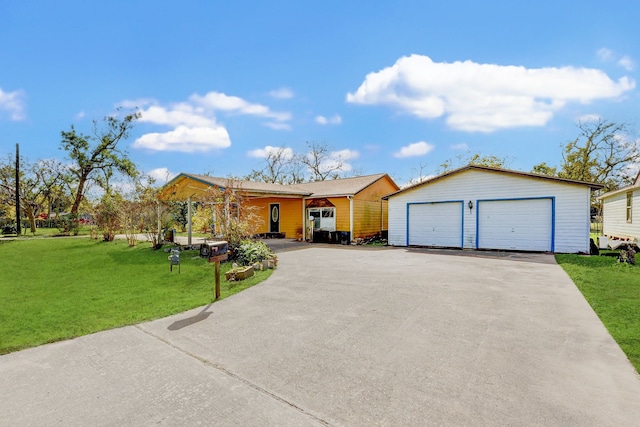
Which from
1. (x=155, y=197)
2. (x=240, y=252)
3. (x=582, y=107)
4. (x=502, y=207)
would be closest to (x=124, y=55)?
(x=155, y=197)

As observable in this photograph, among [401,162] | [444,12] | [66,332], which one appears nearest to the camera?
[66,332]

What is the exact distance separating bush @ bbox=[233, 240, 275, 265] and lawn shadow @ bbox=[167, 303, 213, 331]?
385 centimetres

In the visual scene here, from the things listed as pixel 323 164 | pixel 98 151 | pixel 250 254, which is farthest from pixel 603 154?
pixel 98 151

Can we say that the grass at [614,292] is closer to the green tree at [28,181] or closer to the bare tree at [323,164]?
the bare tree at [323,164]

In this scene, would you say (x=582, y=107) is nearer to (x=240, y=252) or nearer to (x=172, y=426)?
(x=240, y=252)

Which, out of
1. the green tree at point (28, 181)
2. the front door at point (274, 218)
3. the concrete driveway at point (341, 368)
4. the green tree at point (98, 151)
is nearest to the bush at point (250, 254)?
the concrete driveway at point (341, 368)

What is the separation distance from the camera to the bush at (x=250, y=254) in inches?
354

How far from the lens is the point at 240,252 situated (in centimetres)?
942

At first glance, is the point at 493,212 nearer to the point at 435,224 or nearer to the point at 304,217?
the point at 435,224

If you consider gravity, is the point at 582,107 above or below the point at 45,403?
above

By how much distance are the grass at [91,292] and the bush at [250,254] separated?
0.45 m

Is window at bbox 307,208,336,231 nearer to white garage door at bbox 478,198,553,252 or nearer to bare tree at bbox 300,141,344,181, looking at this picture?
white garage door at bbox 478,198,553,252

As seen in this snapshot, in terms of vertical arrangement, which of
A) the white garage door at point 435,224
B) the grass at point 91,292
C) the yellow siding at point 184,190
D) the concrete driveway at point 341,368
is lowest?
the grass at point 91,292

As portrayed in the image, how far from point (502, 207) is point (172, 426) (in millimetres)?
13921
